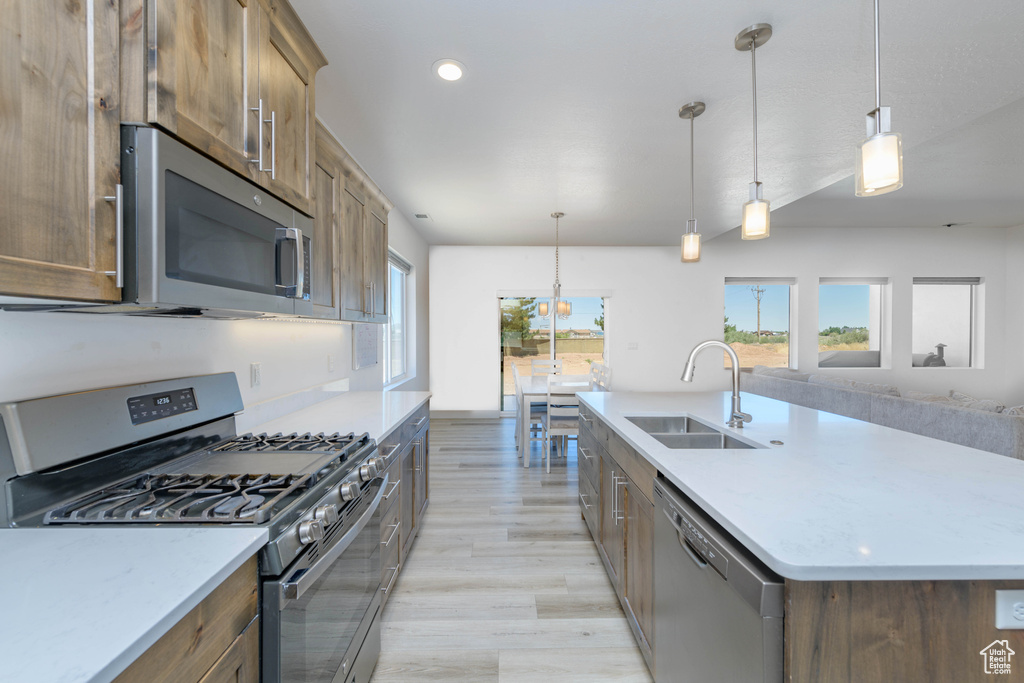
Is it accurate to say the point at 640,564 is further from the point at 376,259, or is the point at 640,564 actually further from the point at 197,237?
the point at 376,259

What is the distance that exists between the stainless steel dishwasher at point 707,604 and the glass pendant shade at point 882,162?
1.15 metres

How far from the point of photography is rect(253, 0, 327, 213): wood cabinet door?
4.56 feet

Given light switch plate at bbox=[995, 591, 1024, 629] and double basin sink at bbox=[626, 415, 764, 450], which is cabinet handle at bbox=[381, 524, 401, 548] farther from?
light switch plate at bbox=[995, 591, 1024, 629]

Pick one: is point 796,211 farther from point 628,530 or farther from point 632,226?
point 628,530

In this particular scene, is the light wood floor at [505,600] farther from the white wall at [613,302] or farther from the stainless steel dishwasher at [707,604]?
the white wall at [613,302]

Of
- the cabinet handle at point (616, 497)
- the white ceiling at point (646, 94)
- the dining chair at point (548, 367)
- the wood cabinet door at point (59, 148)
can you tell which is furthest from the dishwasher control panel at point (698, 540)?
the dining chair at point (548, 367)

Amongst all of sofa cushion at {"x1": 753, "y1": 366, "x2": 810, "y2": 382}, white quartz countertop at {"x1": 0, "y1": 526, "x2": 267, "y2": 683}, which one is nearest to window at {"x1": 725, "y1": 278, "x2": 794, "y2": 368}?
sofa cushion at {"x1": 753, "y1": 366, "x2": 810, "y2": 382}

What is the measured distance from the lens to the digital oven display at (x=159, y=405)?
1.21m

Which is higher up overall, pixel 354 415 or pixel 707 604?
pixel 354 415

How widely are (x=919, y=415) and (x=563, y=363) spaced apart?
13.6ft

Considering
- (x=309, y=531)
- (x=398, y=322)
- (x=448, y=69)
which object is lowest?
(x=309, y=531)

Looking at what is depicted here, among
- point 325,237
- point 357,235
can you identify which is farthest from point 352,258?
point 325,237

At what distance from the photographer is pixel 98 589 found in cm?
68

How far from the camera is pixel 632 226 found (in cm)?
521
